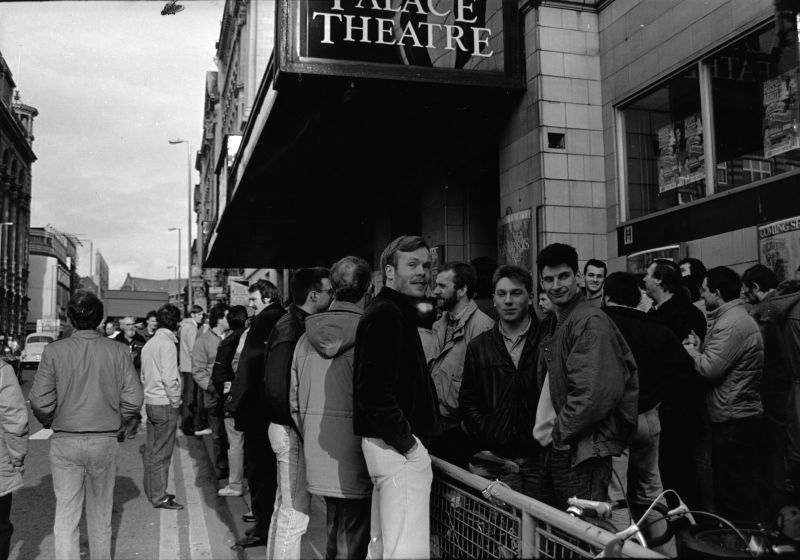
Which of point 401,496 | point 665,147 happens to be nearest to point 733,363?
point 401,496

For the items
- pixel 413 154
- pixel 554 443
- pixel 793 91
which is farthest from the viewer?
pixel 413 154

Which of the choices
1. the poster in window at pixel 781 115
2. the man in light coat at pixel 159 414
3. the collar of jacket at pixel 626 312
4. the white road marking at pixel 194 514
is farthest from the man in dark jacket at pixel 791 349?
the man in light coat at pixel 159 414

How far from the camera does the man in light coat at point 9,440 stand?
452 cm

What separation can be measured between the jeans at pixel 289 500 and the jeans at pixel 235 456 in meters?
2.93

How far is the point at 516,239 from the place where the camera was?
29.0 feet

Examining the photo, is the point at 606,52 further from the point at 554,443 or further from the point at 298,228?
the point at 298,228

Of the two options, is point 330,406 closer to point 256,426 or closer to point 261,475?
point 256,426

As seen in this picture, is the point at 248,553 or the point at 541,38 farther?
the point at 541,38

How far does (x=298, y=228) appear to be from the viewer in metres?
19.2

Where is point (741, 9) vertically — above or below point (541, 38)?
below

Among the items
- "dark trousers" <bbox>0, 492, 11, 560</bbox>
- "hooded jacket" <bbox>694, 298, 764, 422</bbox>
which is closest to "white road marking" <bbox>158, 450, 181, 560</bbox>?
"dark trousers" <bbox>0, 492, 11, 560</bbox>

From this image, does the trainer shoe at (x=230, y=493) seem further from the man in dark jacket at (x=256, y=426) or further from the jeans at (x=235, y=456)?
the man in dark jacket at (x=256, y=426)

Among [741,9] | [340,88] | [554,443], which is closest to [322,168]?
[340,88]

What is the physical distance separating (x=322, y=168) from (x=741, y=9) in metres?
8.30
